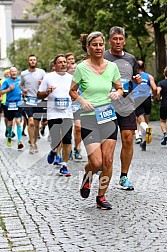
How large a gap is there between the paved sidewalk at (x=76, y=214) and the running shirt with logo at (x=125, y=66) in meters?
1.39

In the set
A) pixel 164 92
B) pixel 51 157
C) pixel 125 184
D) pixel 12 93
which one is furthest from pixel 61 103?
pixel 12 93

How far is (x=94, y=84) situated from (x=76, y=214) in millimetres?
1397

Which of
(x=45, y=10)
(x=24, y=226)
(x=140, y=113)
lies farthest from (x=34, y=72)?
(x=45, y=10)

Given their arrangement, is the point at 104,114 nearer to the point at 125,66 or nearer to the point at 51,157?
the point at 125,66

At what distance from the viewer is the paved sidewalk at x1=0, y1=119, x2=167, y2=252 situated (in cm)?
548

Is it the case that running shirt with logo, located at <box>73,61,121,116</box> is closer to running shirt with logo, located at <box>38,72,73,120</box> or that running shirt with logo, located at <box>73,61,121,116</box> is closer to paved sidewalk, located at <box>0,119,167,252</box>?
paved sidewalk, located at <box>0,119,167,252</box>

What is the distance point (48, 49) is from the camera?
165 feet

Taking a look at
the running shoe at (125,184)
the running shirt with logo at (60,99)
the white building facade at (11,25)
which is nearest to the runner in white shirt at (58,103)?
the running shirt with logo at (60,99)

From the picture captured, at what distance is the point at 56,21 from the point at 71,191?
4398 cm

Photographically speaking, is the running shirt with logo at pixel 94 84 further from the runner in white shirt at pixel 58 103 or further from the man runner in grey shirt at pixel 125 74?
the runner in white shirt at pixel 58 103

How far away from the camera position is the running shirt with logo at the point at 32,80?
47.0 ft

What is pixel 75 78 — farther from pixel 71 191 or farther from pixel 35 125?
pixel 35 125

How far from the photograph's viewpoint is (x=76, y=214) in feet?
22.1

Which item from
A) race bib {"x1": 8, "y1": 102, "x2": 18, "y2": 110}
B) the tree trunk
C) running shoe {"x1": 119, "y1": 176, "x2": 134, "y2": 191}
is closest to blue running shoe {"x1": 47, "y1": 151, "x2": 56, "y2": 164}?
running shoe {"x1": 119, "y1": 176, "x2": 134, "y2": 191}
